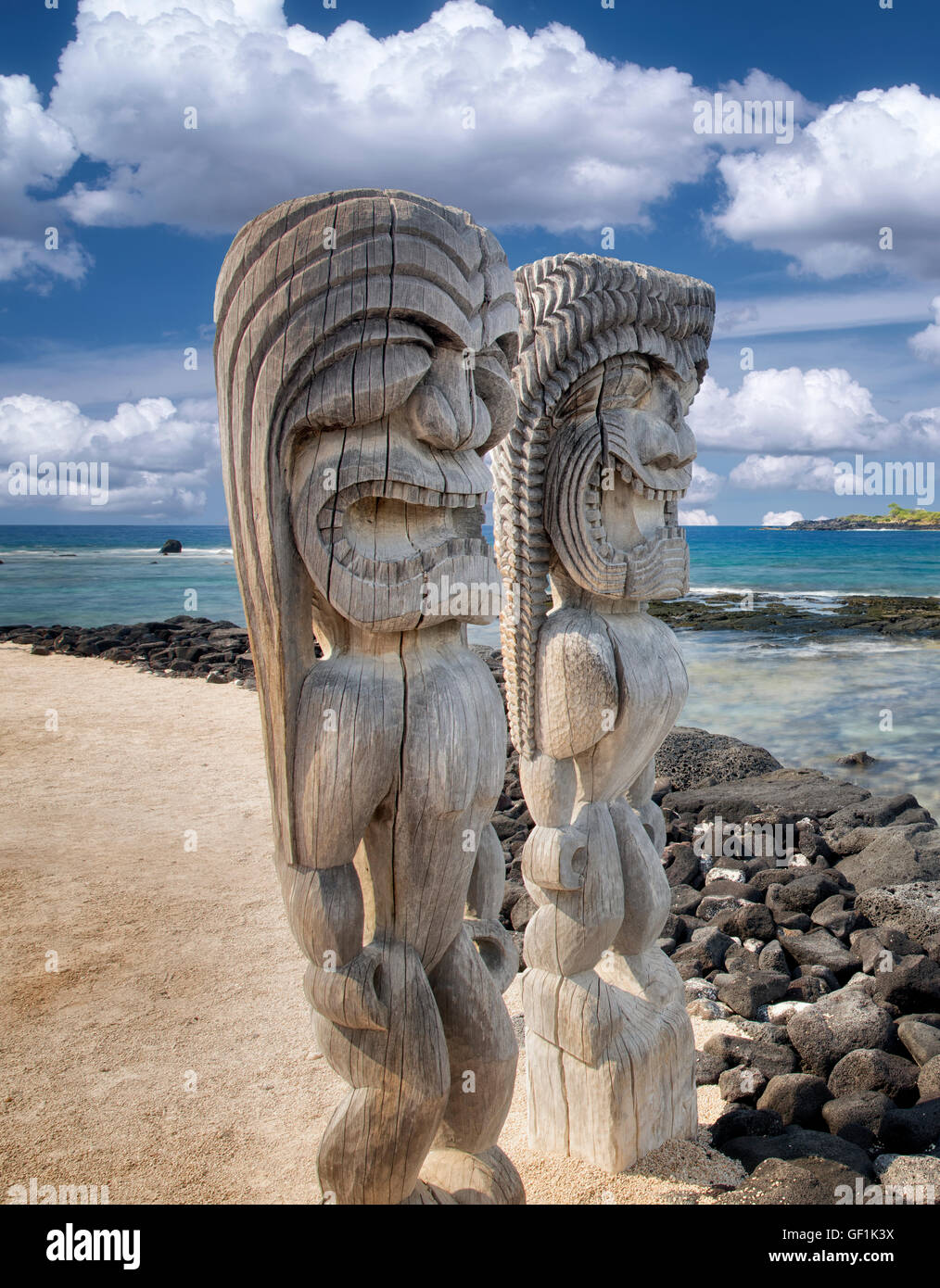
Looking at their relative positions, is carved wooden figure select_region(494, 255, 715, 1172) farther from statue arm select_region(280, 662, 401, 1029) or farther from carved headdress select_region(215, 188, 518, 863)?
statue arm select_region(280, 662, 401, 1029)

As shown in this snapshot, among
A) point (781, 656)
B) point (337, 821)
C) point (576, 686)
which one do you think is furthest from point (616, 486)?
point (781, 656)

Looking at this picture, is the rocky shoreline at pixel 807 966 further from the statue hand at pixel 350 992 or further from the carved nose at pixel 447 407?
the carved nose at pixel 447 407

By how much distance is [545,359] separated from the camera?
3.45 m

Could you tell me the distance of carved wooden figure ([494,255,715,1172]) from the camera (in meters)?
3.44

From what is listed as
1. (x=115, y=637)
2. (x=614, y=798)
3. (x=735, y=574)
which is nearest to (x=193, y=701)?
(x=115, y=637)

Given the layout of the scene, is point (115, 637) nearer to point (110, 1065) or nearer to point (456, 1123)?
point (110, 1065)

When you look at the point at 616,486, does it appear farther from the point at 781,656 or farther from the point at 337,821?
the point at 781,656

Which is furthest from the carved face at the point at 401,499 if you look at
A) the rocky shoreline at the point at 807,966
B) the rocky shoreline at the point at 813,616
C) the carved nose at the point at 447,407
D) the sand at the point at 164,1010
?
the rocky shoreline at the point at 813,616

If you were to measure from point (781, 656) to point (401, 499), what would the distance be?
1696 centimetres

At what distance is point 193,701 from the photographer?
11.9 metres

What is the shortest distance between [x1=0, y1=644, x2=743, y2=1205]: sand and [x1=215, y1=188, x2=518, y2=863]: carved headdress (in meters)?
1.94

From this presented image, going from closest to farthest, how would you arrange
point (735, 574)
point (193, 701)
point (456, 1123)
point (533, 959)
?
point (456, 1123) < point (533, 959) < point (193, 701) < point (735, 574)

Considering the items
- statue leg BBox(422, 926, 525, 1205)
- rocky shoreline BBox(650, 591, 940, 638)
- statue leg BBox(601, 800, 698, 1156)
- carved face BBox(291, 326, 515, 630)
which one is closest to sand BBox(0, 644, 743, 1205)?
statue leg BBox(601, 800, 698, 1156)
